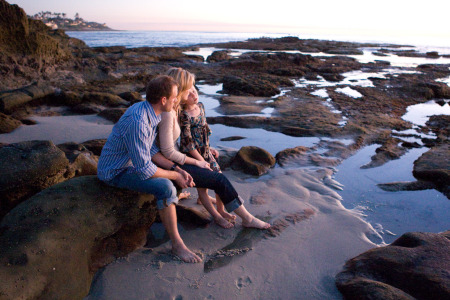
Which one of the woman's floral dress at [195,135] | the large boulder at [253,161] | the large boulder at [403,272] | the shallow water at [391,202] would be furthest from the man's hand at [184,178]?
the shallow water at [391,202]

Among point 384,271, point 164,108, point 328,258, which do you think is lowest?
point 328,258

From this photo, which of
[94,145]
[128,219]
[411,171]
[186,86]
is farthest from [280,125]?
[128,219]

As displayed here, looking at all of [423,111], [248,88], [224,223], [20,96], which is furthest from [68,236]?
[423,111]

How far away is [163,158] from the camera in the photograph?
3.24 metres

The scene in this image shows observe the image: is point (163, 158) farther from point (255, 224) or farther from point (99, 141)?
point (99, 141)

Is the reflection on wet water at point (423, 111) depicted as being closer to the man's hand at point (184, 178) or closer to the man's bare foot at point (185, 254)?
the man's hand at point (184, 178)

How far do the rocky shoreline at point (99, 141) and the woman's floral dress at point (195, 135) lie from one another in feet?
2.62

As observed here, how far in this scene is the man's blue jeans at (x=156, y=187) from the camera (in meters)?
2.90

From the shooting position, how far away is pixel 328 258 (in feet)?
10.2

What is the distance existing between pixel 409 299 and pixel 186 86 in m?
2.63

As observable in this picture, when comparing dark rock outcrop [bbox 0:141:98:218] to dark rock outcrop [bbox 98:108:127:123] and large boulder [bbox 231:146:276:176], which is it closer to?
large boulder [bbox 231:146:276:176]

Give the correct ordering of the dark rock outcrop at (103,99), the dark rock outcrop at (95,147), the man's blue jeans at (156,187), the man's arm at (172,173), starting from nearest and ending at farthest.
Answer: the man's blue jeans at (156,187)
the man's arm at (172,173)
the dark rock outcrop at (95,147)
the dark rock outcrop at (103,99)

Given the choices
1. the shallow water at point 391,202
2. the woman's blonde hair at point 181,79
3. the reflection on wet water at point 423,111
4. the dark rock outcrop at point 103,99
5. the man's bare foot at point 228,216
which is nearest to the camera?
the woman's blonde hair at point 181,79

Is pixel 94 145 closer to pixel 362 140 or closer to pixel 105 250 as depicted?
pixel 105 250
